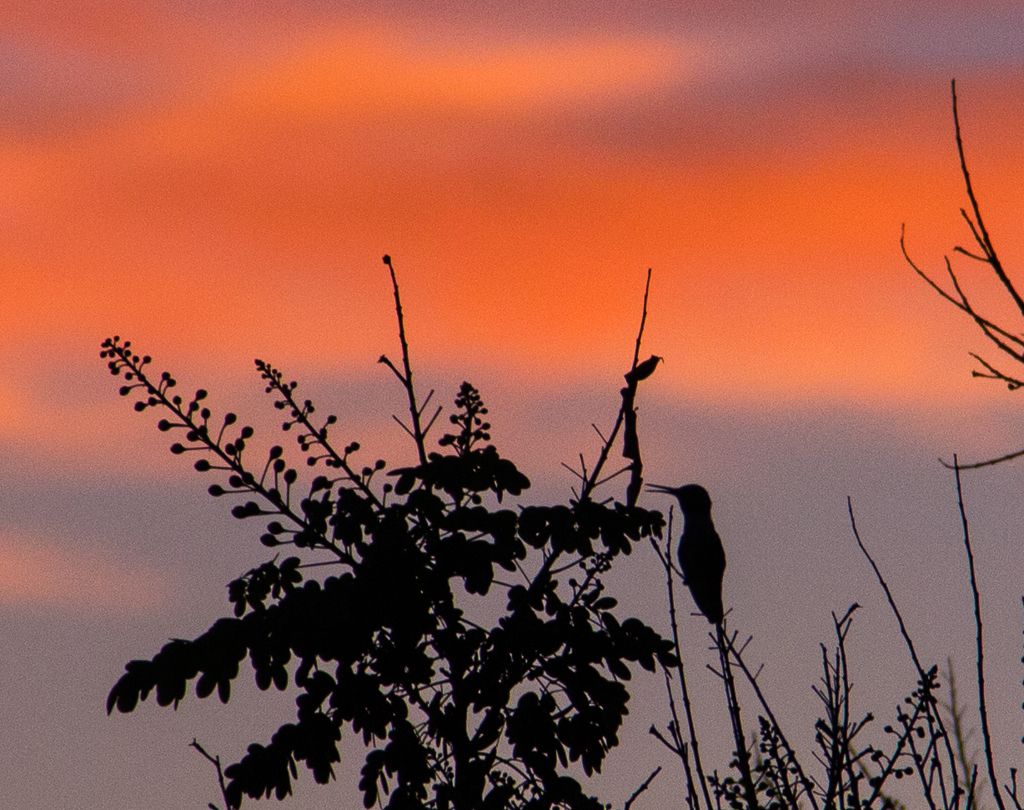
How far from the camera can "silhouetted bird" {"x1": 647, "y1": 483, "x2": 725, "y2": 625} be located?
948 centimetres

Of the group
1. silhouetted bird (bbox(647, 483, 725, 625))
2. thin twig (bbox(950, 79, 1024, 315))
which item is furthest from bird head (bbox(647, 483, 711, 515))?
thin twig (bbox(950, 79, 1024, 315))

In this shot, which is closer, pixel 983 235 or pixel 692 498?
pixel 983 235

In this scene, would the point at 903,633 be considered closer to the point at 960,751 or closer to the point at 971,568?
the point at 971,568

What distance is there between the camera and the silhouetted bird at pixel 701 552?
948 cm

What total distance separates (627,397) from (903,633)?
1.46 m

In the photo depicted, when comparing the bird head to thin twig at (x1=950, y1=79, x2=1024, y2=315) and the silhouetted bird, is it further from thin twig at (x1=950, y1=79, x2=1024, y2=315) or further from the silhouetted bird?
thin twig at (x1=950, y1=79, x2=1024, y2=315)

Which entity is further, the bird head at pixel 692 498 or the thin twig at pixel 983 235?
the bird head at pixel 692 498

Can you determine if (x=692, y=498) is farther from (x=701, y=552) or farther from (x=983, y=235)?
(x=983, y=235)

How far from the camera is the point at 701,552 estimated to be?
33.6ft

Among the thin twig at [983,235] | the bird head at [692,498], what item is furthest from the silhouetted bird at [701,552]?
the thin twig at [983,235]

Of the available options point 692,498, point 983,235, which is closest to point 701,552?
point 692,498

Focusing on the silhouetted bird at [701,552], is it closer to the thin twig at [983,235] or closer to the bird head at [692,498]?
the bird head at [692,498]

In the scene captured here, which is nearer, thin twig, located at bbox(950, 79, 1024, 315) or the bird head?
thin twig, located at bbox(950, 79, 1024, 315)

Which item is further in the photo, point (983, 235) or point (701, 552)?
point (701, 552)
